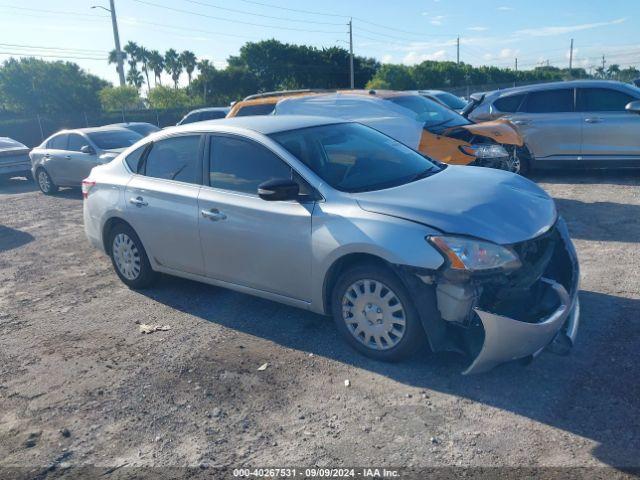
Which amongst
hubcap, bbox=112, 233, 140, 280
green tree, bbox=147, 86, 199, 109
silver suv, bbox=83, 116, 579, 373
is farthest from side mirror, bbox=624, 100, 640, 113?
green tree, bbox=147, 86, 199, 109

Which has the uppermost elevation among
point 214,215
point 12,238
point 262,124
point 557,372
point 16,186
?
point 262,124

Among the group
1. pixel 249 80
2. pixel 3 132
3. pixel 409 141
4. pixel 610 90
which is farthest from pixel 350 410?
pixel 249 80

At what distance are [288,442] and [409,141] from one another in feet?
19.1

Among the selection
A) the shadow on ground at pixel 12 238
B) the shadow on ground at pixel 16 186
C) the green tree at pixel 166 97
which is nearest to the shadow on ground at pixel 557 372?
the shadow on ground at pixel 12 238

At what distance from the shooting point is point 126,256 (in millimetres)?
6148

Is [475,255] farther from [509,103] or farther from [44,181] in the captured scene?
[44,181]

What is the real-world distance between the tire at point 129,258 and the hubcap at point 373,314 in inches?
100

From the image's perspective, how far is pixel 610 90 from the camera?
10.4m

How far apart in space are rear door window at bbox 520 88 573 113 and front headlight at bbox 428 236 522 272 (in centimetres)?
795

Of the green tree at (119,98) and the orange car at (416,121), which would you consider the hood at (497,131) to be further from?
the green tree at (119,98)

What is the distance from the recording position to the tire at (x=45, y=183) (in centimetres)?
1412

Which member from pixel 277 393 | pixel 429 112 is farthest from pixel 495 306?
pixel 429 112

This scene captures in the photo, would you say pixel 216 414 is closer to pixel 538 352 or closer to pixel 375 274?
pixel 375 274

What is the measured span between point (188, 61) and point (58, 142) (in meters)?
77.6
